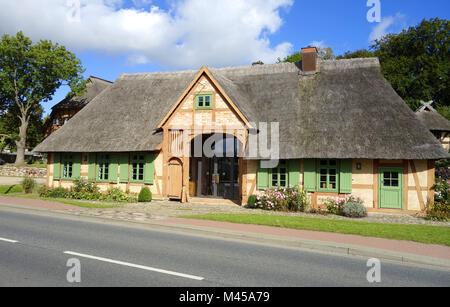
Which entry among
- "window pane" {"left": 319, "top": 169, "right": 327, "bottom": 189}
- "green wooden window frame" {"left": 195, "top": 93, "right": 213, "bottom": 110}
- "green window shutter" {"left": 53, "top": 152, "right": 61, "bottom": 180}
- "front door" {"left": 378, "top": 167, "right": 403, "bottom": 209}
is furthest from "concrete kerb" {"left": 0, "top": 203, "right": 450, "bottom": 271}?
"green window shutter" {"left": 53, "top": 152, "right": 61, "bottom": 180}

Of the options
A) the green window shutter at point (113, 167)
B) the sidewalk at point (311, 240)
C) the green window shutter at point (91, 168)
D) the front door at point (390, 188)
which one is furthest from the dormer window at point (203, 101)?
the front door at point (390, 188)

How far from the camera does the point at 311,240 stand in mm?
9344

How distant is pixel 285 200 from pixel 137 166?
29.9 ft

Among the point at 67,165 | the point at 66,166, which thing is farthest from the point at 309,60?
the point at 66,166

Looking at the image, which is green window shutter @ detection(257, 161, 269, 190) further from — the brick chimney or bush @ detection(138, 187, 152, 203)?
the brick chimney

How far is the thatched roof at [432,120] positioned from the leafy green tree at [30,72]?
36.5 m

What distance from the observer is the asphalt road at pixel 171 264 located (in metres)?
5.99

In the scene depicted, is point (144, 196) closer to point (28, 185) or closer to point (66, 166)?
point (66, 166)

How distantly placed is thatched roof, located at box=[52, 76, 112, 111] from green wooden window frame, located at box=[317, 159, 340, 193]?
113ft

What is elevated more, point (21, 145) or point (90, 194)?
point (21, 145)

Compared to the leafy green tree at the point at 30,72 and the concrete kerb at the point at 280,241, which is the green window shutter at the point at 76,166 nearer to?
the concrete kerb at the point at 280,241

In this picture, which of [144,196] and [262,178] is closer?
[262,178]

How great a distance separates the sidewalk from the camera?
8102 millimetres
